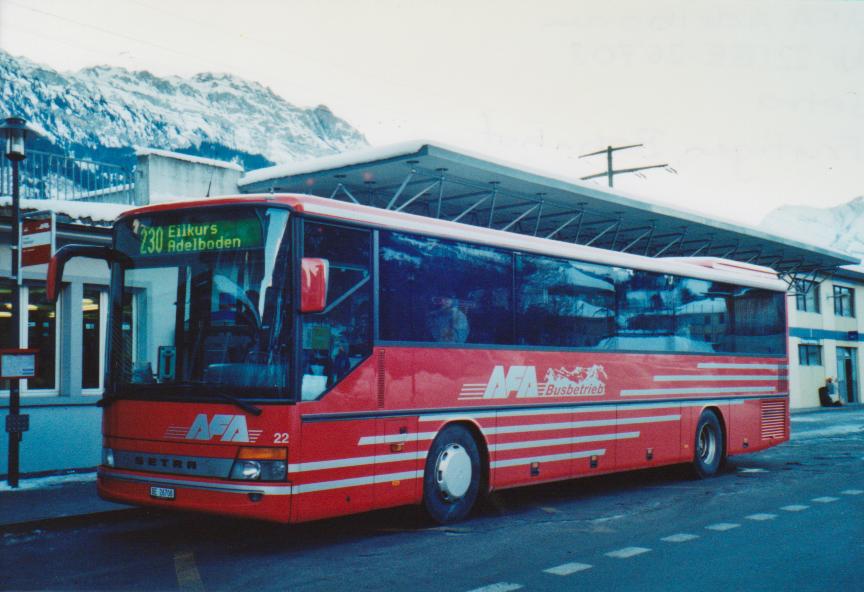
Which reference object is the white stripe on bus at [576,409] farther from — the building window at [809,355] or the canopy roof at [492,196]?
the building window at [809,355]

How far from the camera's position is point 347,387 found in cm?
820

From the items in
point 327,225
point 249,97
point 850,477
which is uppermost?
point 249,97

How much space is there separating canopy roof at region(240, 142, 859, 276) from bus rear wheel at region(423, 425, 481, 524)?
5.78 meters

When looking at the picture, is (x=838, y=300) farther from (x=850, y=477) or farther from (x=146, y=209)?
(x=146, y=209)

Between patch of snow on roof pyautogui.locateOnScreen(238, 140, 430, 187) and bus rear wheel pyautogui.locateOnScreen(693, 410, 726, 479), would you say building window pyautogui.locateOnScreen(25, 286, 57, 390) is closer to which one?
patch of snow on roof pyautogui.locateOnScreen(238, 140, 430, 187)

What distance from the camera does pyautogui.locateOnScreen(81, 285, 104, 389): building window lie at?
44.7 ft

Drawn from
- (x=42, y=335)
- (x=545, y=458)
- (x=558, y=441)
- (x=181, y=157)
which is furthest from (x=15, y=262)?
(x=558, y=441)

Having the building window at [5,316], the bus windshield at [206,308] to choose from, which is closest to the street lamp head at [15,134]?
the building window at [5,316]

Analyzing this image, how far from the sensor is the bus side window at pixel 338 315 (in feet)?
25.9

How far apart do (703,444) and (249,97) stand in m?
140

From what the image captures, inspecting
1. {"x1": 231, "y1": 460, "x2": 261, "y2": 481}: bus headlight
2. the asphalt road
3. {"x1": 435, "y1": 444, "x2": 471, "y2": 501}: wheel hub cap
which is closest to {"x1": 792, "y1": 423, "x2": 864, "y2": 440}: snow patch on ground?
the asphalt road

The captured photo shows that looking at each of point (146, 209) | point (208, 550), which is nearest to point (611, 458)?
point (208, 550)

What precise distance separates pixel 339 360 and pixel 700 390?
749cm

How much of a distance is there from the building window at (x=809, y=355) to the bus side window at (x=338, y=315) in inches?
1458
